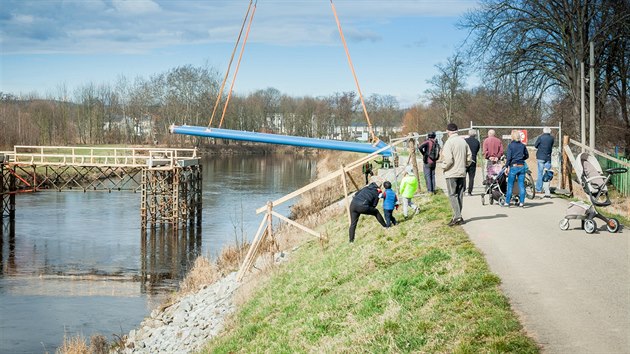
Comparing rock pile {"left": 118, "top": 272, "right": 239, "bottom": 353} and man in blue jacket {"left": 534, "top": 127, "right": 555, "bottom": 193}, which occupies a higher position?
man in blue jacket {"left": 534, "top": 127, "right": 555, "bottom": 193}

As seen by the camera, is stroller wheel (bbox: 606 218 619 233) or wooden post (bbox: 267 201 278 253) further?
wooden post (bbox: 267 201 278 253)

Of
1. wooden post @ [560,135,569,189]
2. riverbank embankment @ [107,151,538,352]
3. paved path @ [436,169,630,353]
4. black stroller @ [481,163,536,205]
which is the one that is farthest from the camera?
wooden post @ [560,135,569,189]

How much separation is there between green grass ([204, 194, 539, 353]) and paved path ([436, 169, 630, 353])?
282 mm

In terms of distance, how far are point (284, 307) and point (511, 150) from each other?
7.66 metres

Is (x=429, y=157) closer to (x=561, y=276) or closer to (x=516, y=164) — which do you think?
(x=516, y=164)

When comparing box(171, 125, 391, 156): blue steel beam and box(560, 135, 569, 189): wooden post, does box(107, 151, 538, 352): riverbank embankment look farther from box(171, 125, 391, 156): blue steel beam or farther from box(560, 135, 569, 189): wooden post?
box(171, 125, 391, 156): blue steel beam

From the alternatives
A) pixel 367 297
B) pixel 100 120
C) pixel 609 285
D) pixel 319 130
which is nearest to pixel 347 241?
pixel 367 297

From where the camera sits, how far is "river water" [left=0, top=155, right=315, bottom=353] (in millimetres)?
21312

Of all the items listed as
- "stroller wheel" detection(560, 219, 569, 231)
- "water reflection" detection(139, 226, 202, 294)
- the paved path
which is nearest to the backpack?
the paved path

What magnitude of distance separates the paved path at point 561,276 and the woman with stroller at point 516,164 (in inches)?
52.5

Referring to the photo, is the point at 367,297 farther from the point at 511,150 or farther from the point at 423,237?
the point at 511,150

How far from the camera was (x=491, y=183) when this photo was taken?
1966 cm

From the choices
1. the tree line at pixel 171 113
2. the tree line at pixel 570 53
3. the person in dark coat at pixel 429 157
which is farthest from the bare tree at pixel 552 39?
the tree line at pixel 171 113

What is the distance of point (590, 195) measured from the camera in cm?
1541
